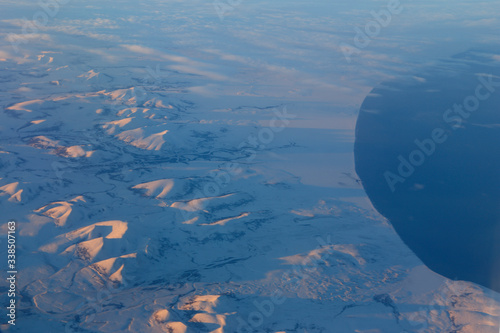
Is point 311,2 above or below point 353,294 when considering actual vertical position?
above

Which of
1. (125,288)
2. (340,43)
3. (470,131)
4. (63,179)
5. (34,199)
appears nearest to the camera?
(125,288)

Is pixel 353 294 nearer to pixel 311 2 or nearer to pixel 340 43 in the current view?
pixel 340 43

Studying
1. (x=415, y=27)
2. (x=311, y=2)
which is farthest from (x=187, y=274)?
(x=311, y=2)

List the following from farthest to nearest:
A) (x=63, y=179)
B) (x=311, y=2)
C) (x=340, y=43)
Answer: (x=311, y=2) → (x=340, y=43) → (x=63, y=179)

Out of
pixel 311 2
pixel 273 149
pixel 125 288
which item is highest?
pixel 311 2

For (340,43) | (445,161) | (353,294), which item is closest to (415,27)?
(340,43)

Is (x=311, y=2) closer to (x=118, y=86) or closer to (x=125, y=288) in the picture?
(x=118, y=86)

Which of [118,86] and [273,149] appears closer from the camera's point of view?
[273,149]
